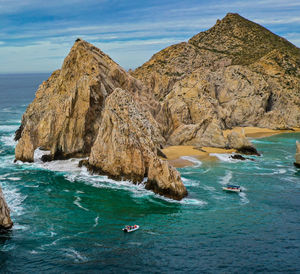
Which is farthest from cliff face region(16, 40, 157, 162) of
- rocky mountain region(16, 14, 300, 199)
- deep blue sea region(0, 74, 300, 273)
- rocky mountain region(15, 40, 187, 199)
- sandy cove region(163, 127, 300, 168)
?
sandy cove region(163, 127, 300, 168)

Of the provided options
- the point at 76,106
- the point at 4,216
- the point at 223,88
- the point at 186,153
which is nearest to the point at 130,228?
the point at 4,216

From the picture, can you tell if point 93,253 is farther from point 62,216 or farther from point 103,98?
point 103,98

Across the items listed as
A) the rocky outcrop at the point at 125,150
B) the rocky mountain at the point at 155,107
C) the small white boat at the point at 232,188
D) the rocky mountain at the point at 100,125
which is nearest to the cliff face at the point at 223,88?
the rocky mountain at the point at 155,107

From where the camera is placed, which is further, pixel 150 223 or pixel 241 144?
pixel 241 144

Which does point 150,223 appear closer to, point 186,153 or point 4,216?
point 4,216

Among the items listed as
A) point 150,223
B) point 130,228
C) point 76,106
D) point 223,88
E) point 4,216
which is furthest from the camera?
point 223,88

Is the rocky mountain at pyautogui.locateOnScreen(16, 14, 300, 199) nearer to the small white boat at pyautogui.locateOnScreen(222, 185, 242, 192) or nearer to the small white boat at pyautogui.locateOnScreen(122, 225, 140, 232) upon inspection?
the small white boat at pyautogui.locateOnScreen(222, 185, 242, 192)

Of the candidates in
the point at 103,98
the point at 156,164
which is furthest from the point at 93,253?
the point at 103,98
